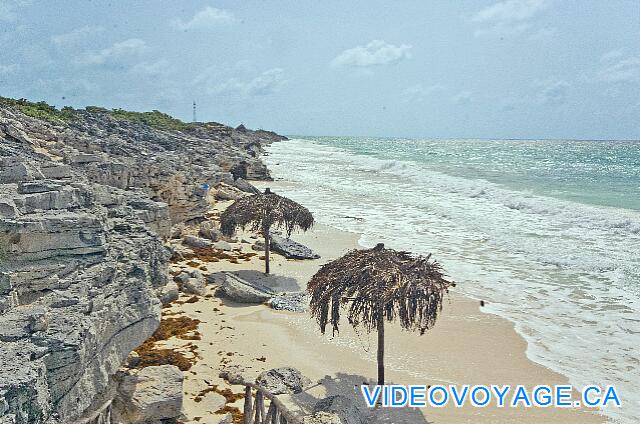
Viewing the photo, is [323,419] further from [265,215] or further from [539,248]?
[539,248]

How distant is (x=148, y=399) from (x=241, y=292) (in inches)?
200

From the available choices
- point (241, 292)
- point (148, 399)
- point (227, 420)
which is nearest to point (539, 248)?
point (241, 292)

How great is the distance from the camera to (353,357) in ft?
29.4

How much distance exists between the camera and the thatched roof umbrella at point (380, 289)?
717cm

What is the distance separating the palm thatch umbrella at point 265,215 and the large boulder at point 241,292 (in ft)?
5.29

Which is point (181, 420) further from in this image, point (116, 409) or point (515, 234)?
point (515, 234)

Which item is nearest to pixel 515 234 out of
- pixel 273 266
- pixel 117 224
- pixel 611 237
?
pixel 611 237

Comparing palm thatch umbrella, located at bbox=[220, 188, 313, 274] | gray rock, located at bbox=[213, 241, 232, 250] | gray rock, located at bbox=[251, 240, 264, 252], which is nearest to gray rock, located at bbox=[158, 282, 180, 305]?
palm thatch umbrella, located at bbox=[220, 188, 313, 274]

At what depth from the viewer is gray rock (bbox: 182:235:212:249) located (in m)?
14.8

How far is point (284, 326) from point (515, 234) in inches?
543

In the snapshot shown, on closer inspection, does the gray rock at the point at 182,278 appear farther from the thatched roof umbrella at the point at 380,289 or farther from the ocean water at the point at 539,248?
the ocean water at the point at 539,248

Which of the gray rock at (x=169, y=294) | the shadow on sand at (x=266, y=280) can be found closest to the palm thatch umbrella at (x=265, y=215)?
the shadow on sand at (x=266, y=280)

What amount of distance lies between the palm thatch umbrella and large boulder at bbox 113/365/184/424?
6.65 m

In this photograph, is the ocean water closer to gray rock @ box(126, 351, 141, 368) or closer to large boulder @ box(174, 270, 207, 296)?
large boulder @ box(174, 270, 207, 296)
